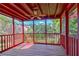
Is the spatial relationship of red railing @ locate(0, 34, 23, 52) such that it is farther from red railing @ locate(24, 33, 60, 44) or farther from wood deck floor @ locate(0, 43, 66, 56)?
red railing @ locate(24, 33, 60, 44)

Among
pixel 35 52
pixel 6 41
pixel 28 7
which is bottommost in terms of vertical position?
pixel 35 52

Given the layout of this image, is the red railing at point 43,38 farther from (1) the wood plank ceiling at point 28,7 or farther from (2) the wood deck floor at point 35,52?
(1) the wood plank ceiling at point 28,7

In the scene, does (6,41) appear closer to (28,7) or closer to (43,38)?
(28,7)

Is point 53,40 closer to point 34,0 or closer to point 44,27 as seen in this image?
point 44,27

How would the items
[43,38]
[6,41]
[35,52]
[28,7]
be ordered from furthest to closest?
[43,38], [6,41], [35,52], [28,7]

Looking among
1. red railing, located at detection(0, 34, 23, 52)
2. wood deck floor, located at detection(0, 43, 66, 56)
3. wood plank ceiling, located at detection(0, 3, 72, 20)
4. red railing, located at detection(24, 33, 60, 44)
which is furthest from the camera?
red railing, located at detection(24, 33, 60, 44)

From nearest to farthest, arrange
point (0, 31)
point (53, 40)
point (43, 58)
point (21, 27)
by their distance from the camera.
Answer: point (43, 58) < point (0, 31) < point (53, 40) < point (21, 27)

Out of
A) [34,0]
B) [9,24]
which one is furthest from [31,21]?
[34,0]

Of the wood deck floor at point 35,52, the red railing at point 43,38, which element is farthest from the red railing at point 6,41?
the red railing at point 43,38

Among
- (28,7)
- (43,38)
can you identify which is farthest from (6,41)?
(43,38)

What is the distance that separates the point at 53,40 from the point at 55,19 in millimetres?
1453

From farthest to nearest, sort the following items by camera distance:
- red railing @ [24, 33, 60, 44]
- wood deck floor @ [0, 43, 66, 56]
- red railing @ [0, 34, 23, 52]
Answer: red railing @ [24, 33, 60, 44] → red railing @ [0, 34, 23, 52] → wood deck floor @ [0, 43, 66, 56]

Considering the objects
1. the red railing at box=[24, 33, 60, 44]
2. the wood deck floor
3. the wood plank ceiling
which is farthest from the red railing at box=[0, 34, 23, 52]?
the red railing at box=[24, 33, 60, 44]

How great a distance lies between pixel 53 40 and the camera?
12305 mm
